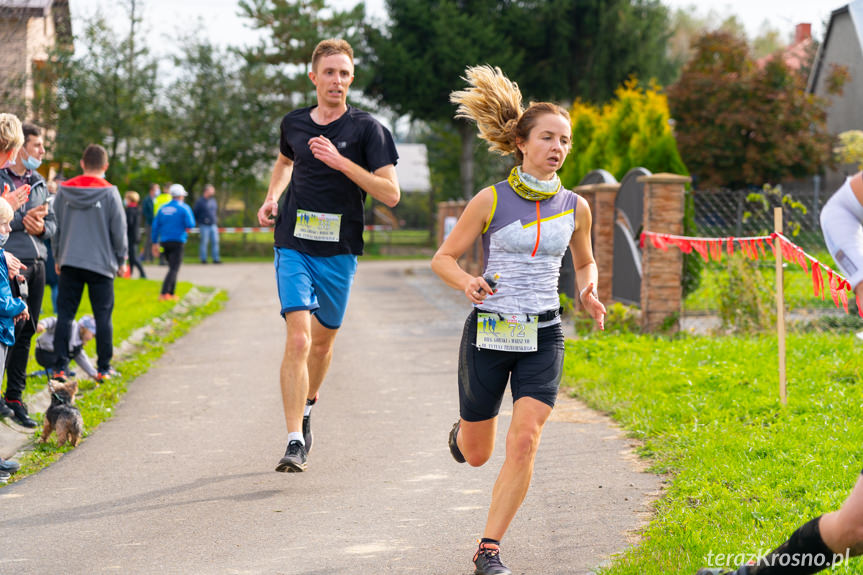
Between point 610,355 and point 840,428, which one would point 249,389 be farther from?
point 840,428

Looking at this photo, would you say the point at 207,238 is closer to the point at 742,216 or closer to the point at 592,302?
the point at 742,216

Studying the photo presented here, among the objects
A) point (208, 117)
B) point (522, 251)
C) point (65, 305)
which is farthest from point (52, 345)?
point (208, 117)

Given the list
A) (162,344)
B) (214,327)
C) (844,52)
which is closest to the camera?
(162,344)

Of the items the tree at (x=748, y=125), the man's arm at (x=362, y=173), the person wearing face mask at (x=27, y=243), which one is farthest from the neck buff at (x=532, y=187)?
the tree at (x=748, y=125)

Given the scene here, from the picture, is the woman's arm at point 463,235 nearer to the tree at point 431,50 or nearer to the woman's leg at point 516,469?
the woman's leg at point 516,469

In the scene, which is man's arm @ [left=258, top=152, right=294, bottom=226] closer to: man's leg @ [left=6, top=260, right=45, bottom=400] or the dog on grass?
the dog on grass

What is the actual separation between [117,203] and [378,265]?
22.9 metres

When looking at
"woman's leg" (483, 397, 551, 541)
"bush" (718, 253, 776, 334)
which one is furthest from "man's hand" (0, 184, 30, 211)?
"bush" (718, 253, 776, 334)

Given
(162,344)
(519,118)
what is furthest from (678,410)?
(162,344)

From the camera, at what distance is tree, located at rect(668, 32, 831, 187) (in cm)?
3659

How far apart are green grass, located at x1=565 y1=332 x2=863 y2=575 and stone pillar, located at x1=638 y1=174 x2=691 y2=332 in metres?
0.76

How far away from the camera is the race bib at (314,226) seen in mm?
6312

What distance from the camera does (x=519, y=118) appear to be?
15.9 ft

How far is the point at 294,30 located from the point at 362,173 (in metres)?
36.6
